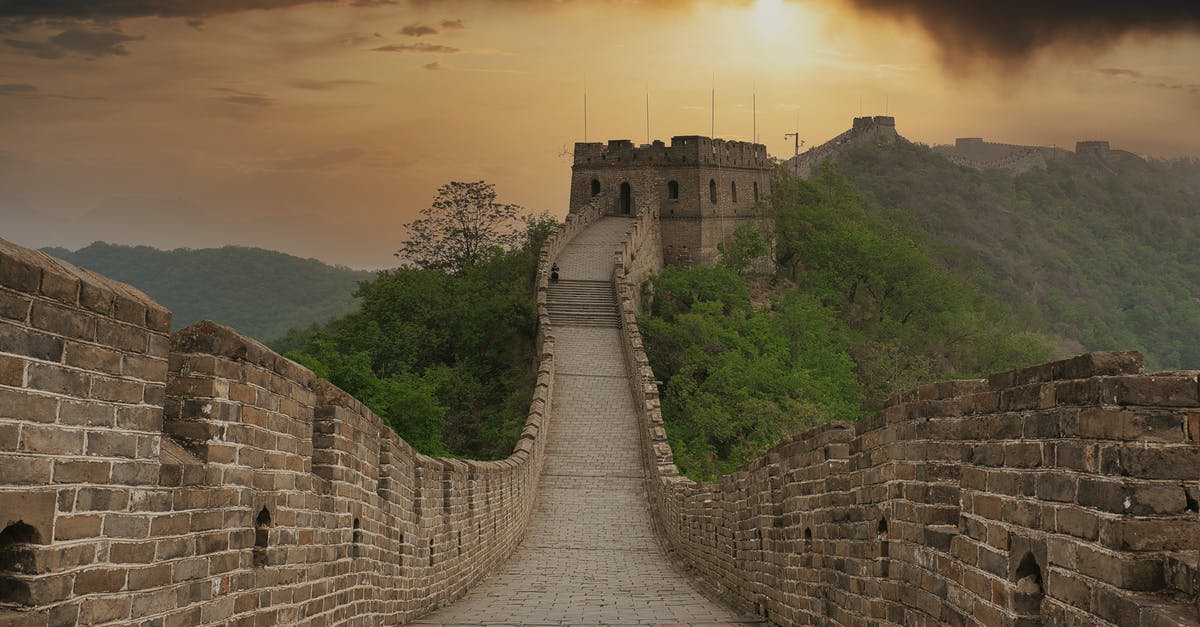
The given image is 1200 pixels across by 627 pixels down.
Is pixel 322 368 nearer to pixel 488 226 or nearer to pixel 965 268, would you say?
pixel 488 226

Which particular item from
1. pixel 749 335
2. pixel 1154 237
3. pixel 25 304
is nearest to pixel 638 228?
pixel 749 335

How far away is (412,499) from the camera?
11914 mm

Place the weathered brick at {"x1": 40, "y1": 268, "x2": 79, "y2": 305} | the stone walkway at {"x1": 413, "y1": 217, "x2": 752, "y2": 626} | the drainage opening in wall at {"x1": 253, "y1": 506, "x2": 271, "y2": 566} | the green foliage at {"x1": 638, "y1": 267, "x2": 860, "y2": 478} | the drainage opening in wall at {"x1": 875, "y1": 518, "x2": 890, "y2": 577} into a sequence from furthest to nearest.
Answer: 1. the green foliage at {"x1": 638, "y1": 267, "x2": 860, "y2": 478}
2. the stone walkway at {"x1": 413, "y1": 217, "x2": 752, "y2": 626}
3. the drainage opening in wall at {"x1": 875, "y1": 518, "x2": 890, "y2": 577}
4. the drainage opening in wall at {"x1": 253, "y1": 506, "x2": 271, "y2": 566}
5. the weathered brick at {"x1": 40, "y1": 268, "x2": 79, "y2": 305}

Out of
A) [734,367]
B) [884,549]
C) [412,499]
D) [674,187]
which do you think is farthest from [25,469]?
[674,187]

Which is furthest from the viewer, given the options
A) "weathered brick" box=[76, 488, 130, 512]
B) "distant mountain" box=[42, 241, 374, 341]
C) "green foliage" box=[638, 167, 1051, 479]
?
"distant mountain" box=[42, 241, 374, 341]

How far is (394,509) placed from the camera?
10641mm

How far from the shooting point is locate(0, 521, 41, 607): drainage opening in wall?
13.8 feet

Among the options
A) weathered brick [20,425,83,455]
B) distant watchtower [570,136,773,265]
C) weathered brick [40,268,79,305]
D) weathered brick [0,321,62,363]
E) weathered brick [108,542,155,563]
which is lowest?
weathered brick [108,542,155,563]

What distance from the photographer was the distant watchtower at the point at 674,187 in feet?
168

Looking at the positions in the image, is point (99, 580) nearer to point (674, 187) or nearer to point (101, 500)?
point (101, 500)

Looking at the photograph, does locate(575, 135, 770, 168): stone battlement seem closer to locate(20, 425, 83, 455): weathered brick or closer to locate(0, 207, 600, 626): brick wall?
locate(0, 207, 600, 626): brick wall

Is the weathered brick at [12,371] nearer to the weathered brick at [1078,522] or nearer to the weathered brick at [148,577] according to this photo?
the weathered brick at [148,577]

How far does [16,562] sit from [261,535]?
258 cm

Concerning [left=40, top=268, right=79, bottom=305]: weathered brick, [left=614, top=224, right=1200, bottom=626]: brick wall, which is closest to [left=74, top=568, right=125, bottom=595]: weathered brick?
[left=40, top=268, right=79, bottom=305]: weathered brick
